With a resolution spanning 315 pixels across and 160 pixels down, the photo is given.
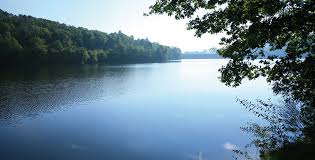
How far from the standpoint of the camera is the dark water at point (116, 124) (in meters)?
26.4

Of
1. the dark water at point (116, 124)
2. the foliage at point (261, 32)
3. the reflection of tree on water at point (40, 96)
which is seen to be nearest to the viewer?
the foliage at point (261, 32)

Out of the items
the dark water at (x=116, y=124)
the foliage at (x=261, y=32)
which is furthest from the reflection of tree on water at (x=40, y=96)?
the foliage at (x=261, y=32)

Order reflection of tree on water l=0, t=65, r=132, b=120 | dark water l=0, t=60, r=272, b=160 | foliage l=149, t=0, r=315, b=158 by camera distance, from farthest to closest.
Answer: reflection of tree on water l=0, t=65, r=132, b=120
dark water l=0, t=60, r=272, b=160
foliage l=149, t=0, r=315, b=158

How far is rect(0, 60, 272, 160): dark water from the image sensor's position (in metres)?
26.4

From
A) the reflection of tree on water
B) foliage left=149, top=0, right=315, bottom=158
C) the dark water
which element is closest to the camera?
foliage left=149, top=0, right=315, bottom=158

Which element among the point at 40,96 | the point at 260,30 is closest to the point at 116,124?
the point at 40,96

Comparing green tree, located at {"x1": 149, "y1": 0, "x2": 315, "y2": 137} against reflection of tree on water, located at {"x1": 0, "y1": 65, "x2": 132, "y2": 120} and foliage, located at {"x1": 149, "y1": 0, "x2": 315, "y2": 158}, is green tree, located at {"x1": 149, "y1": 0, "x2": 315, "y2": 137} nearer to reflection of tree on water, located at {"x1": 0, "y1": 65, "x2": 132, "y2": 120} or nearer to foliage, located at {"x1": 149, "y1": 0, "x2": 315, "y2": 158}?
foliage, located at {"x1": 149, "y1": 0, "x2": 315, "y2": 158}

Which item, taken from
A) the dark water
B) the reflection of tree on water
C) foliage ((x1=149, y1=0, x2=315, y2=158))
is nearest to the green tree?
foliage ((x1=149, y1=0, x2=315, y2=158))

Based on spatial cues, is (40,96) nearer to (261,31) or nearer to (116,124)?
(116,124)

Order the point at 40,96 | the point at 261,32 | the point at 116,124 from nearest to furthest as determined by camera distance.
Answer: the point at 261,32, the point at 116,124, the point at 40,96

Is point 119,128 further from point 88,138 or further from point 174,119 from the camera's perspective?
point 174,119

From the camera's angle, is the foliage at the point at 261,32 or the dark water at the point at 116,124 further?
the dark water at the point at 116,124

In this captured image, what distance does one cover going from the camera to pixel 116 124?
36.4 m

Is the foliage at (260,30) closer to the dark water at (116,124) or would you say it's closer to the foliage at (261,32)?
the foliage at (261,32)
